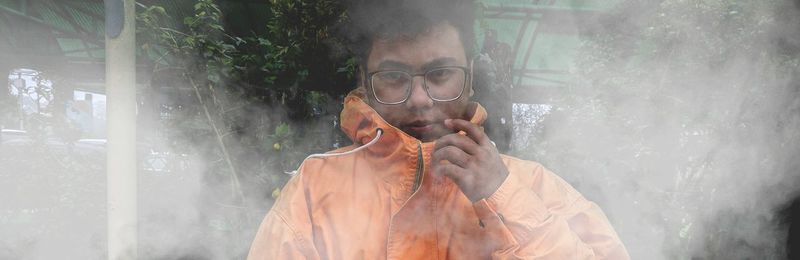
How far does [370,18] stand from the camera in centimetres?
106

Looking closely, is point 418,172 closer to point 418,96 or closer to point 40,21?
point 418,96

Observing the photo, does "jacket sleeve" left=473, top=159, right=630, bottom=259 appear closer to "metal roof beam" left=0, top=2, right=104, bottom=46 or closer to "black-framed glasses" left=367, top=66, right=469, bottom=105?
"black-framed glasses" left=367, top=66, right=469, bottom=105

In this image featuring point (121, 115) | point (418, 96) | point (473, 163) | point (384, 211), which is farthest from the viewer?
point (121, 115)

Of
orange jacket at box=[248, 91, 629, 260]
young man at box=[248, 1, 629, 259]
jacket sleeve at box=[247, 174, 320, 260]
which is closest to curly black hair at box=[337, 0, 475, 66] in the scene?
young man at box=[248, 1, 629, 259]

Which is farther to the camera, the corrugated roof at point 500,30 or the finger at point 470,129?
the corrugated roof at point 500,30

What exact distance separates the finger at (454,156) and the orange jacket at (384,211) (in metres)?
0.12

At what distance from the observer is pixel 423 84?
3.19ft

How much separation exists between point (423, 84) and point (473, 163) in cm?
21

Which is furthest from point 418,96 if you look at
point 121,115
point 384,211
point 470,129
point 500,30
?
point 121,115

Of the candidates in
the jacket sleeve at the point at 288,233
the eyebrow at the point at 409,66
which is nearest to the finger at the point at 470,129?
the eyebrow at the point at 409,66

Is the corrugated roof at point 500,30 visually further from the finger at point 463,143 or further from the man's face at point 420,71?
the finger at point 463,143

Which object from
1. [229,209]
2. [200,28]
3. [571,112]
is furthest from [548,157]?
[200,28]

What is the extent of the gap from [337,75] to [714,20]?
0.99 metres

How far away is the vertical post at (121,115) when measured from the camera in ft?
4.26
